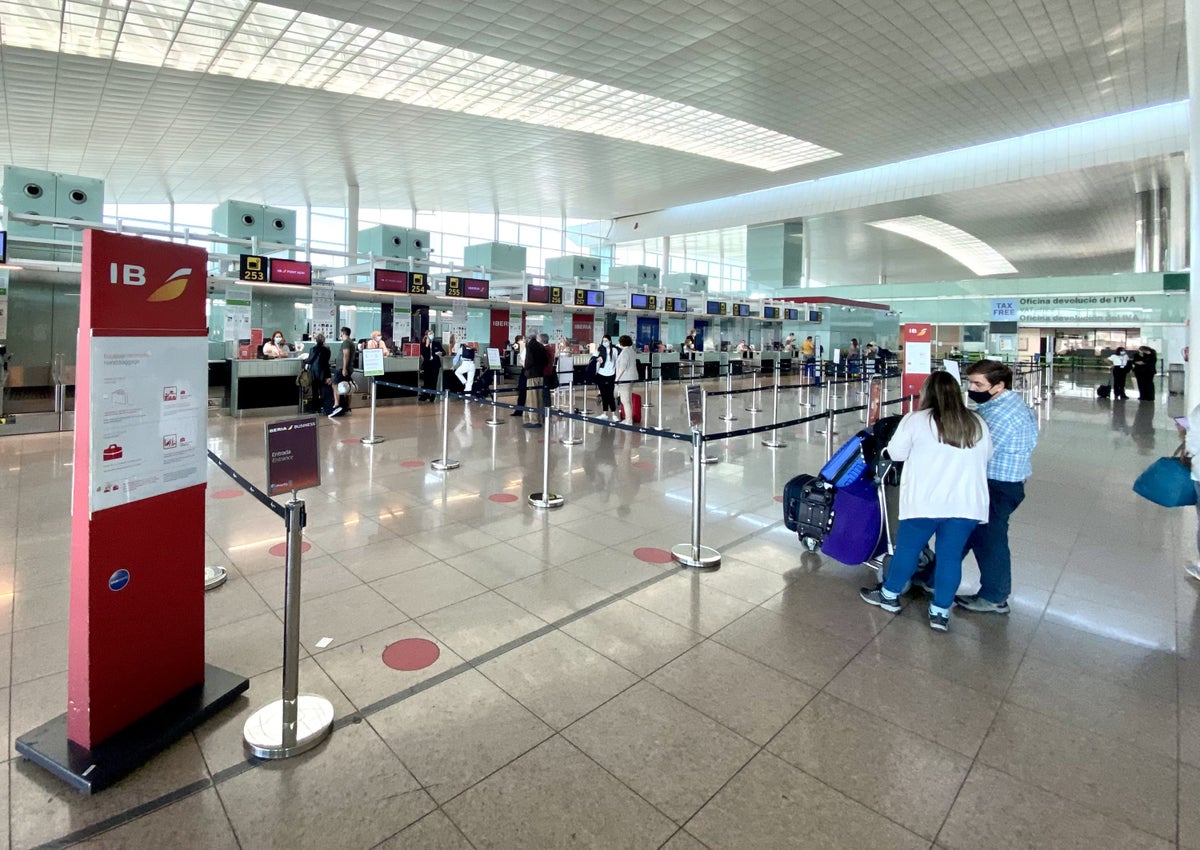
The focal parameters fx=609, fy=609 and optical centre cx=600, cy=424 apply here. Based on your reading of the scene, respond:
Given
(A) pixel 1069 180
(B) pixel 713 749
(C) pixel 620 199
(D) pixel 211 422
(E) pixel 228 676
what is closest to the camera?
(B) pixel 713 749

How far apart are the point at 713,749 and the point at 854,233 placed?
118 ft

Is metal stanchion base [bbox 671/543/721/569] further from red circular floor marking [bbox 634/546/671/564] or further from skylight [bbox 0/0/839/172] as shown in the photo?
skylight [bbox 0/0/839/172]

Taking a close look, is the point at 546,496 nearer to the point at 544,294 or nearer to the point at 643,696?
the point at 643,696

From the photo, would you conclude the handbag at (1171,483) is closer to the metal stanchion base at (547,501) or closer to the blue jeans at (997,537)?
the blue jeans at (997,537)

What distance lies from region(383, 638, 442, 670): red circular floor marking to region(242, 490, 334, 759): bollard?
532 millimetres

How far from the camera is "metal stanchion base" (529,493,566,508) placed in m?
6.10

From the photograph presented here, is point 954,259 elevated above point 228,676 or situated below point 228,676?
above

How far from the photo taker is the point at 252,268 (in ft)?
36.2

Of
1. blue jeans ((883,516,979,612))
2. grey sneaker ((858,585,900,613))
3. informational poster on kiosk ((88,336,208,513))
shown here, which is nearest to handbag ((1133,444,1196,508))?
blue jeans ((883,516,979,612))

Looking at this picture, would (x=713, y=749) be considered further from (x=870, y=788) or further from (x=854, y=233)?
(x=854, y=233)

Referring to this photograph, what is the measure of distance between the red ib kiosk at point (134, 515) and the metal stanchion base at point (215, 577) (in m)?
1.47

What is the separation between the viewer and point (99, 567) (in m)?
2.25

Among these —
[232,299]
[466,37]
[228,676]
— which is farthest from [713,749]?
[466,37]

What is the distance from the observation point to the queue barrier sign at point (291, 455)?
2.81 metres
